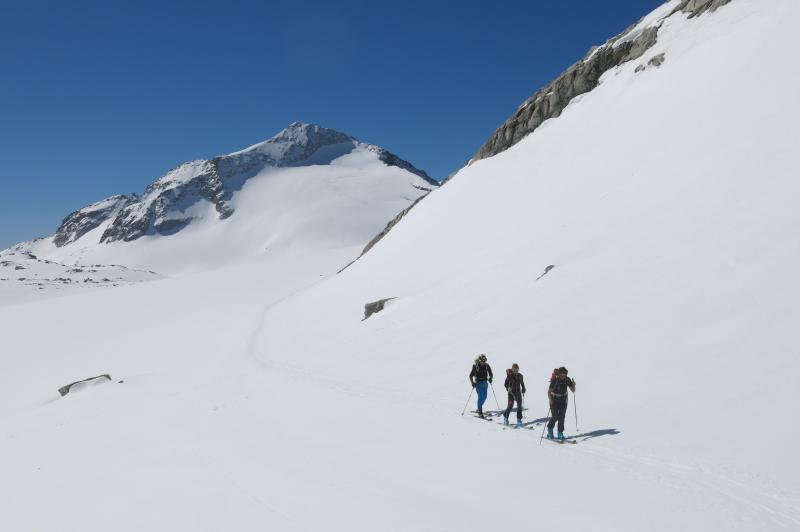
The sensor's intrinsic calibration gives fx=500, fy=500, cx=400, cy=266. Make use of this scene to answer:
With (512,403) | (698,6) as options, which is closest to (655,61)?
(698,6)

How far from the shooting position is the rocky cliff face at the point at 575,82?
41.0m

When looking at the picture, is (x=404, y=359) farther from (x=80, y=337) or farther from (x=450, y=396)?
(x=80, y=337)

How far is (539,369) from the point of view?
15.6 meters

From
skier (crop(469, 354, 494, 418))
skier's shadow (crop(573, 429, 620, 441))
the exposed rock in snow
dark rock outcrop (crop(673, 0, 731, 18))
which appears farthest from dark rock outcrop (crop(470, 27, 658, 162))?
skier's shadow (crop(573, 429, 620, 441))

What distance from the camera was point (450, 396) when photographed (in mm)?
16453

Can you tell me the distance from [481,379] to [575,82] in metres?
37.8

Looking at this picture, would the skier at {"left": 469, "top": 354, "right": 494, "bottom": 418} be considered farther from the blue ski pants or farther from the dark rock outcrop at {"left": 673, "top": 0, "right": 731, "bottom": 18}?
the dark rock outcrop at {"left": 673, "top": 0, "right": 731, "bottom": 18}

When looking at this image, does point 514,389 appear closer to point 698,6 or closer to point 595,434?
→ point 595,434

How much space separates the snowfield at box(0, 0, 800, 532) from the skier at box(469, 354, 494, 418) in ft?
3.08

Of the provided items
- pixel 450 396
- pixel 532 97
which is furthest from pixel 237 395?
pixel 532 97

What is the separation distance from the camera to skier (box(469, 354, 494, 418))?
46.9 feet

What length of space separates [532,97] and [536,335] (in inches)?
1512

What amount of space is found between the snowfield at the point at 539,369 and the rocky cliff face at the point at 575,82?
8.24ft

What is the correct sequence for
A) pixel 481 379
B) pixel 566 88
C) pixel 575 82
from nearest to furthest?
pixel 481 379
pixel 575 82
pixel 566 88
